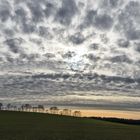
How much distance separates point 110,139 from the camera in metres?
49.7

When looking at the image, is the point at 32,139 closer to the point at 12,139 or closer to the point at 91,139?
the point at 12,139

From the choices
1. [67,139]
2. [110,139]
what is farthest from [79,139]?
[110,139]

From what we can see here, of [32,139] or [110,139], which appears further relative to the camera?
[110,139]

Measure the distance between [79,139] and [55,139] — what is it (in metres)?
3.63

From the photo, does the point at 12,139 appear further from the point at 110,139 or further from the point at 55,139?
the point at 110,139

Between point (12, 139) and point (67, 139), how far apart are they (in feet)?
25.1

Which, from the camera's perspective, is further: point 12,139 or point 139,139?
point 139,139

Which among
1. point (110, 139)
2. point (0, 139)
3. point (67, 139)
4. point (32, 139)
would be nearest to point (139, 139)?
point (110, 139)

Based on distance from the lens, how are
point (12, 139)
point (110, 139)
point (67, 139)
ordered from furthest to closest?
point (110, 139)
point (67, 139)
point (12, 139)

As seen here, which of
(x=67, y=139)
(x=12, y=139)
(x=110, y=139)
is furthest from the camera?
(x=110, y=139)

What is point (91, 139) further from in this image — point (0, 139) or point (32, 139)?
point (0, 139)

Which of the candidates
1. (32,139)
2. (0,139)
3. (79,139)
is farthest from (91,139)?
(0,139)

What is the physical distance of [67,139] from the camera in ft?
151

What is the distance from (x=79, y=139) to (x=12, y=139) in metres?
9.36
